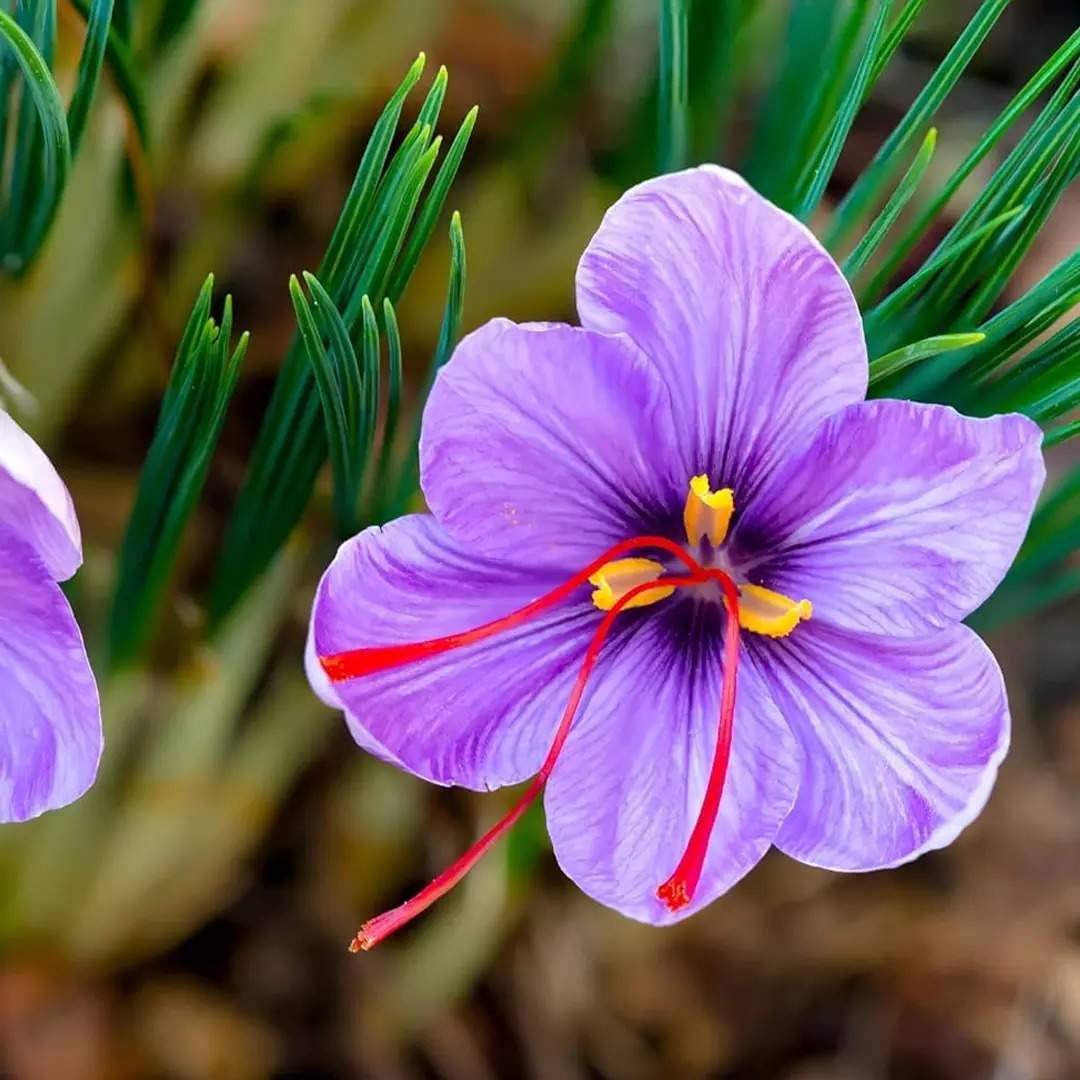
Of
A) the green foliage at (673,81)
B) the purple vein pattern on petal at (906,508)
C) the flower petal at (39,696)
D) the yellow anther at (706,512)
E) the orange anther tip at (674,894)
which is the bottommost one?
the flower petal at (39,696)

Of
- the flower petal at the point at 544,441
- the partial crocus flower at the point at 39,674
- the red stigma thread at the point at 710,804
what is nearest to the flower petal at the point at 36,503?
the partial crocus flower at the point at 39,674

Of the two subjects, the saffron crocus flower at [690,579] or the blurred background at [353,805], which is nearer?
the saffron crocus flower at [690,579]

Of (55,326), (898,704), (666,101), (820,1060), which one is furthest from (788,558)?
(820,1060)

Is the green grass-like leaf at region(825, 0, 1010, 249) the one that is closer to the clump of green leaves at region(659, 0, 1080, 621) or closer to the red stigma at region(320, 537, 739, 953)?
the clump of green leaves at region(659, 0, 1080, 621)

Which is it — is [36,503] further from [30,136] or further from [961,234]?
[961,234]

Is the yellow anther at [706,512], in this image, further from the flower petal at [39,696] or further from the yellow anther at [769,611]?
the flower petal at [39,696]

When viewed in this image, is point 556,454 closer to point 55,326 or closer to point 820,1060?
point 55,326

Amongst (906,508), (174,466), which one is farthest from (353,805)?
(906,508)
